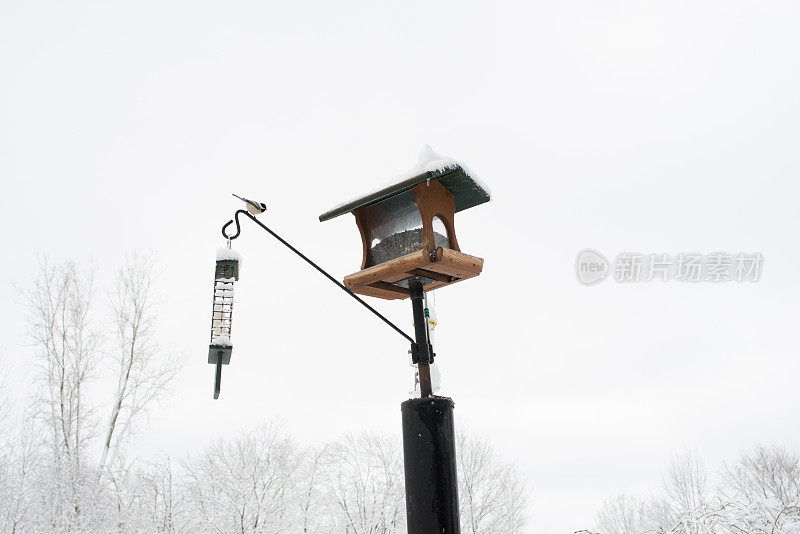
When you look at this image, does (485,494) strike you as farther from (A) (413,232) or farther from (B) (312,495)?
(A) (413,232)

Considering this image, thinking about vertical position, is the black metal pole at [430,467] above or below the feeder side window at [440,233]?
below

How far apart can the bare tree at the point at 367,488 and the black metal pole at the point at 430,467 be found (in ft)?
52.9

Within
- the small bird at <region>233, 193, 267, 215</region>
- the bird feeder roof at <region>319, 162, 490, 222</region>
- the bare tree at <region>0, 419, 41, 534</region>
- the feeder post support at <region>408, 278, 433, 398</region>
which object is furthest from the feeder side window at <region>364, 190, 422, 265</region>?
the bare tree at <region>0, 419, 41, 534</region>

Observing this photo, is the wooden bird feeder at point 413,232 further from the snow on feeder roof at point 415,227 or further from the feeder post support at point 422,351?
the feeder post support at point 422,351

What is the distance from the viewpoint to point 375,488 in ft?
59.1

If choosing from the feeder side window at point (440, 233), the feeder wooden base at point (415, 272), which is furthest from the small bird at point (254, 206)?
the feeder side window at point (440, 233)

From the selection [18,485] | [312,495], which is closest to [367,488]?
[312,495]

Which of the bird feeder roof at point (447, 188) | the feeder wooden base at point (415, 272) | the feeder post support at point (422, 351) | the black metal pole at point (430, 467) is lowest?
the black metal pole at point (430, 467)

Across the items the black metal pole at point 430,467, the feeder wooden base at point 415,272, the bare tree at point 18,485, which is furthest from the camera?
the bare tree at point 18,485

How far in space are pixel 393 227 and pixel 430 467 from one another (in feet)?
4.43

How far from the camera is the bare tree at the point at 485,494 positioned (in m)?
17.5

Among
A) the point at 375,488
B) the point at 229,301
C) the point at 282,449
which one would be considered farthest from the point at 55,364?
the point at 229,301

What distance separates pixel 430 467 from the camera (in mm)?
2473

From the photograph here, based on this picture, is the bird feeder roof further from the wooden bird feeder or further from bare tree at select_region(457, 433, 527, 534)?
bare tree at select_region(457, 433, 527, 534)
